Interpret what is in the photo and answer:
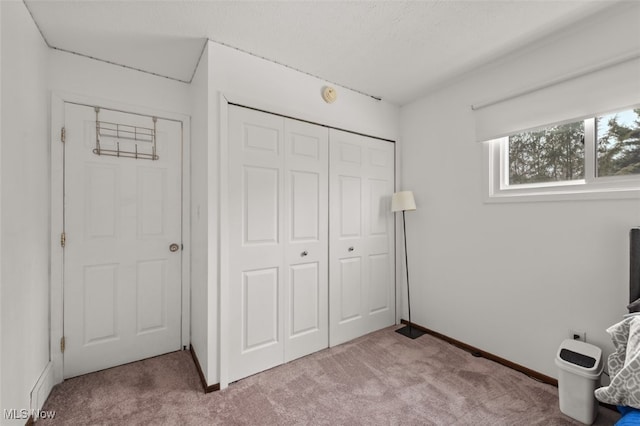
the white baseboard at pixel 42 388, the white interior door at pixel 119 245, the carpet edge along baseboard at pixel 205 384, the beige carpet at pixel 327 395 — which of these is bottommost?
the beige carpet at pixel 327 395

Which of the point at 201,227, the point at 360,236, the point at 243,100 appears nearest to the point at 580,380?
the point at 360,236

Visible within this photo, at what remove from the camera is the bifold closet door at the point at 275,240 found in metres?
2.08

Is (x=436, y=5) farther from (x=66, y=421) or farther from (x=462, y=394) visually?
(x=66, y=421)

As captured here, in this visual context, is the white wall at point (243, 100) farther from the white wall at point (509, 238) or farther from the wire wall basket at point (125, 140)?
the white wall at point (509, 238)

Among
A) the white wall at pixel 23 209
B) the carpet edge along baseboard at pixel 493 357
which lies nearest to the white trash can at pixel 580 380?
the carpet edge along baseboard at pixel 493 357

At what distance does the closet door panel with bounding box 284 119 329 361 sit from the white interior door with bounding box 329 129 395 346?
103 millimetres

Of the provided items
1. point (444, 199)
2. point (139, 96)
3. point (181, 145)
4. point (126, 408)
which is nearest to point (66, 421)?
point (126, 408)

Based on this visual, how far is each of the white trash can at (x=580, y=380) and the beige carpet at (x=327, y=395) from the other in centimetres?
9

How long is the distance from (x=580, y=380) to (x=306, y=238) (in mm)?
1957

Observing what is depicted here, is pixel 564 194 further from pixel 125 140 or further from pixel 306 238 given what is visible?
pixel 125 140

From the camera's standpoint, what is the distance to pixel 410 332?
9.33 feet

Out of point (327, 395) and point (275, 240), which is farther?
point (275, 240)

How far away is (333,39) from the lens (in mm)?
1962

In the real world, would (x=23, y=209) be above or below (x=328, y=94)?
below
